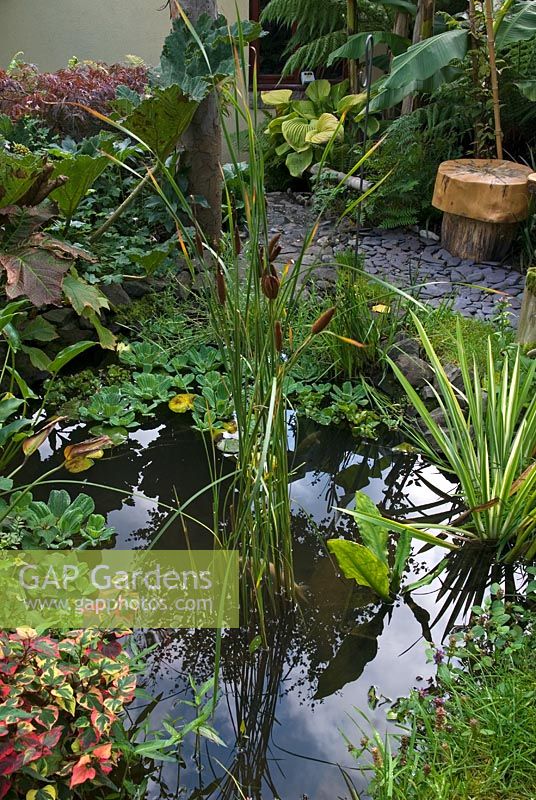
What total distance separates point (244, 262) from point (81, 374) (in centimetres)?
133

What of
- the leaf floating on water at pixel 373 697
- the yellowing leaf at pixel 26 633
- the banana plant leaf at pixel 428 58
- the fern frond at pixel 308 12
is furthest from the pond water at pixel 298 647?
the fern frond at pixel 308 12

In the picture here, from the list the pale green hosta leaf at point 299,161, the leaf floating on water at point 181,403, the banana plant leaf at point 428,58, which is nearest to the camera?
the leaf floating on water at point 181,403

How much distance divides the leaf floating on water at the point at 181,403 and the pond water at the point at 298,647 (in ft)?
0.77

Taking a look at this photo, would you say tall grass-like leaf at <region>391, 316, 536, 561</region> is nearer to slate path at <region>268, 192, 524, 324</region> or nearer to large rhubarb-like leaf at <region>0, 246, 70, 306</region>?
slate path at <region>268, 192, 524, 324</region>

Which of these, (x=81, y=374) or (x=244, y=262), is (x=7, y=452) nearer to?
(x=81, y=374)

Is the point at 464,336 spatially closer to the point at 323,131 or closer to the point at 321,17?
the point at 323,131

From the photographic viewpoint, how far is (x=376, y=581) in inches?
79.7

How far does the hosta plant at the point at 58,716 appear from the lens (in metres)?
1.31

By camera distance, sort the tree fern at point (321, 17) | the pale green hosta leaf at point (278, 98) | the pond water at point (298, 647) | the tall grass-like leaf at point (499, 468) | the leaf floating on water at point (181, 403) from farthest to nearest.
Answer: the tree fern at point (321, 17)
the pale green hosta leaf at point (278, 98)
the leaf floating on water at point (181, 403)
the tall grass-like leaf at point (499, 468)
the pond water at point (298, 647)

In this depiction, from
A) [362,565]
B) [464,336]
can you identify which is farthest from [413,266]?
[362,565]

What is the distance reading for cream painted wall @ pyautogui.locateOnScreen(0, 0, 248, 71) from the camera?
6.41 m

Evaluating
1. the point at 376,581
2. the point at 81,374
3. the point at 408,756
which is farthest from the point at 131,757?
the point at 81,374

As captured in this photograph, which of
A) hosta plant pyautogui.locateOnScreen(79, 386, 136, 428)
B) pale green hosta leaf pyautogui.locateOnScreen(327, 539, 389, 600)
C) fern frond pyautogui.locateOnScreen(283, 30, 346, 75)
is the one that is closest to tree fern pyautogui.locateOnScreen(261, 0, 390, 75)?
fern frond pyautogui.locateOnScreen(283, 30, 346, 75)

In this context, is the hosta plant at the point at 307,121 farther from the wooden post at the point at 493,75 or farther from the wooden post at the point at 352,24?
the wooden post at the point at 493,75
